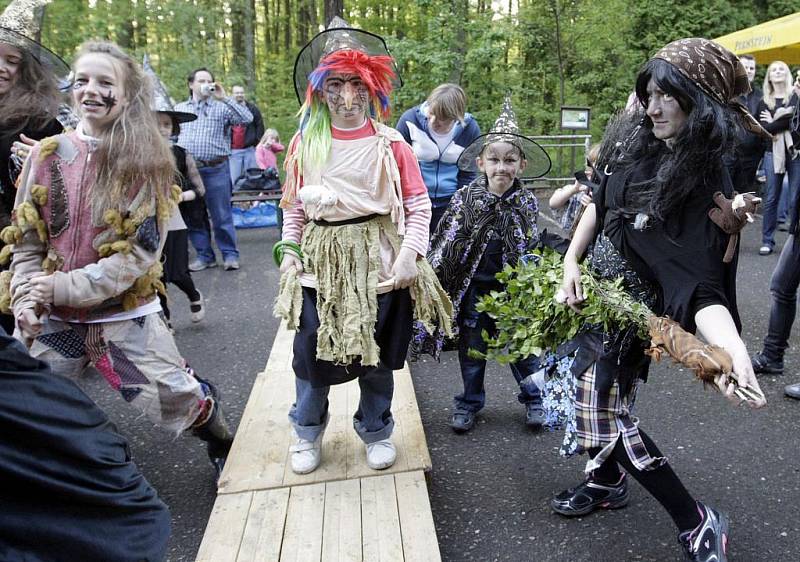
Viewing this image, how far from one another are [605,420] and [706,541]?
1.81 ft

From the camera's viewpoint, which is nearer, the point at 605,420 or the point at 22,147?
the point at 605,420

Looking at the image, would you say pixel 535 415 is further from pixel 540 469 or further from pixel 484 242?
pixel 484 242

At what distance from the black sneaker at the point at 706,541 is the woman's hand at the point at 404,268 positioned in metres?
1.42

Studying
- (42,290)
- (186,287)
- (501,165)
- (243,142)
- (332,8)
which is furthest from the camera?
(243,142)

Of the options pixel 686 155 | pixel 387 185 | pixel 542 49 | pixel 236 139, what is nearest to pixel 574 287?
pixel 686 155

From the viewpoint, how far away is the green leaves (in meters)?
2.31

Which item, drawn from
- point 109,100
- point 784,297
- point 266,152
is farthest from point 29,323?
point 266,152

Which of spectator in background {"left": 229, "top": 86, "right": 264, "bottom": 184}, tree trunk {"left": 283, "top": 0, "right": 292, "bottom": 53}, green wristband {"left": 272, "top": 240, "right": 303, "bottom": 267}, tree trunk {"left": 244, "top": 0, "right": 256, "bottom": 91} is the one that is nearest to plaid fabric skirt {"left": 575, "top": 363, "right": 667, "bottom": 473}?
green wristband {"left": 272, "top": 240, "right": 303, "bottom": 267}

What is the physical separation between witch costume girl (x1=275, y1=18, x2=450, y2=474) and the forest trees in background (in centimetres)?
957

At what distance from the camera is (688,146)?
6.78 ft

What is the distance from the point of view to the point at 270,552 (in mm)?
2432

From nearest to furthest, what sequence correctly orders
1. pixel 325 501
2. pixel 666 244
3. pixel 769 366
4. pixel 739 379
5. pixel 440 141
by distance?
pixel 739 379 → pixel 666 244 → pixel 325 501 → pixel 769 366 → pixel 440 141

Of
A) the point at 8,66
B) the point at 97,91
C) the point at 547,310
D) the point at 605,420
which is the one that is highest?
the point at 8,66

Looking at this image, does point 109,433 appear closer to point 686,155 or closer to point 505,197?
point 686,155
